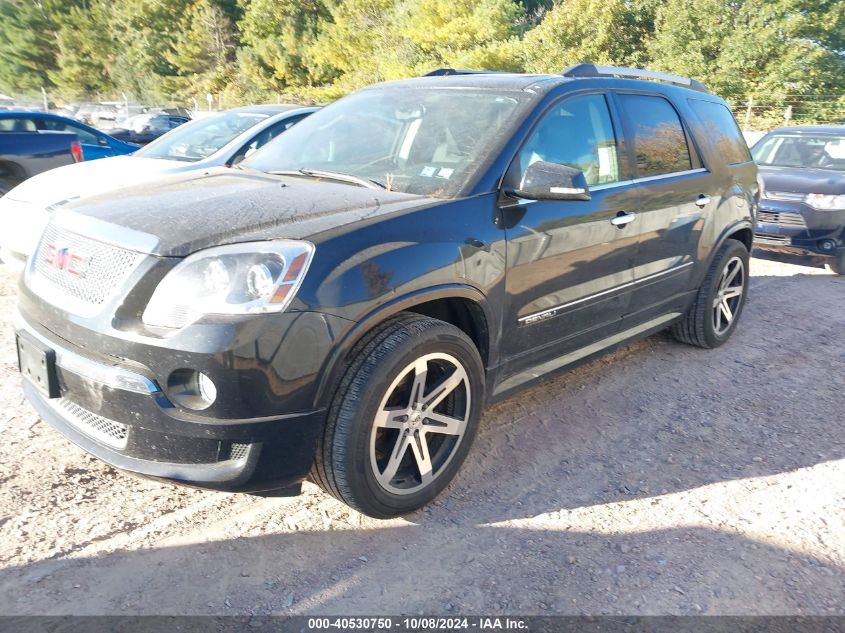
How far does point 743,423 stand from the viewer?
390 centimetres

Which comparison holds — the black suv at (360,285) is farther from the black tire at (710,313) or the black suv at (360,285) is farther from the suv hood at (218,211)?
the black tire at (710,313)

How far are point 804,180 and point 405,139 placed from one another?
6417mm

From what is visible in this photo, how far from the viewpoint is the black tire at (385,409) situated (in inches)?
98.6

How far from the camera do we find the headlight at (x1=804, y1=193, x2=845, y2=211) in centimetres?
759

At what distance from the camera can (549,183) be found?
2.98m

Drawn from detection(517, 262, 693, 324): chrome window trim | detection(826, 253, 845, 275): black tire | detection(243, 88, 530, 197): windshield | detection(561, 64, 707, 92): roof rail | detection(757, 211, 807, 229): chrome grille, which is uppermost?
detection(561, 64, 707, 92): roof rail

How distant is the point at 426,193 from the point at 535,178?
49 centimetres

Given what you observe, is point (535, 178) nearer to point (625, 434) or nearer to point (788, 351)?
point (625, 434)

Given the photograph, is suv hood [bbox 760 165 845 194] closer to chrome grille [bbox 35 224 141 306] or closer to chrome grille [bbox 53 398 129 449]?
chrome grille [bbox 35 224 141 306]

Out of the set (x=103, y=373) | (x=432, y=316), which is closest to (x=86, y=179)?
(x=103, y=373)

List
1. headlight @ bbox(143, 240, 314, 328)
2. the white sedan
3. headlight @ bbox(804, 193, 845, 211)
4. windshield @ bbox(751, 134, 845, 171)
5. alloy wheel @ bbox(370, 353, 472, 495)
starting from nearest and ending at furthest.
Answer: headlight @ bbox(143, 240, 314, 328) < alloy wheel @ bbox(370, 353, 472, 495) < the white sedan < headlight @ bbox(804, 193, 845, 211) < windshield @ bbox(751, 134, 845, 171)

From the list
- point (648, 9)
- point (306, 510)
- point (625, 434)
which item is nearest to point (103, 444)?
point (306, 510)

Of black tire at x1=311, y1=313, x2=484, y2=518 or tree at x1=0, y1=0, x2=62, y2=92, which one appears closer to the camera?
black tire at x1=311, y1=313, x2=484, y2=518

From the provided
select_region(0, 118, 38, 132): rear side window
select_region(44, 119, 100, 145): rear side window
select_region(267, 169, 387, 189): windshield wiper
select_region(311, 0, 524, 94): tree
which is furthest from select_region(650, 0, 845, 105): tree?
select_region(267, 169, 387, 189): windshield wiper
